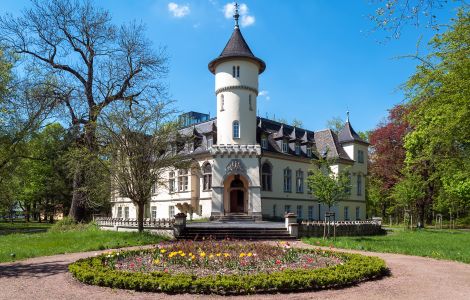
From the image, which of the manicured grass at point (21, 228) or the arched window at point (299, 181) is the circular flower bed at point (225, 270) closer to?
the manicured grass at point (21, 228)

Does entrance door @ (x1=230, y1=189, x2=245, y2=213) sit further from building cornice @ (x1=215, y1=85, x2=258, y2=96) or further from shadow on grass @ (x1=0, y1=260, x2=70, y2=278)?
shadow on grass @ (x1=0, y1=260, x2=70, y2=278)

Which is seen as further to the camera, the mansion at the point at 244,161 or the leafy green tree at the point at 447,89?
the mansion at the point at 244,161

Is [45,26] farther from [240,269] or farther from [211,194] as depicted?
[240,269]

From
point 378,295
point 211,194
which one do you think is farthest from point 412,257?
point 211,194

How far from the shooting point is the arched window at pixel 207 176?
3712 centimetres

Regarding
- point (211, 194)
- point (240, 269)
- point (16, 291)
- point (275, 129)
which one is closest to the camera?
point (16, 291)

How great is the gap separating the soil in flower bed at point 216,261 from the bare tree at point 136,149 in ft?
25.0

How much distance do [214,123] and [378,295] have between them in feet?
103

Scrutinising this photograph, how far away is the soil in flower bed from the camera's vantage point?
446 inches

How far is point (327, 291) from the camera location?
9.55 m

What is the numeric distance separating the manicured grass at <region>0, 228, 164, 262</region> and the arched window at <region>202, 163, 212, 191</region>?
49.5ft

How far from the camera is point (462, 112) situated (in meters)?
14.0

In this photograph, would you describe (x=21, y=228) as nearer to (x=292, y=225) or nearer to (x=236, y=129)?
(x=236, y=129)

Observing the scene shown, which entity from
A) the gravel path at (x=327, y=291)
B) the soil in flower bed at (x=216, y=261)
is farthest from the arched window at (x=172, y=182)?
the gravel path at (x=327, y=291)
